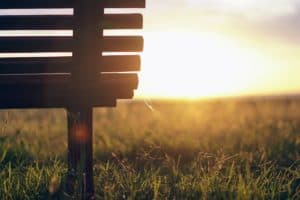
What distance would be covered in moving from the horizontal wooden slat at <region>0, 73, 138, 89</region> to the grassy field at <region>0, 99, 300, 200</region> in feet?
0.84

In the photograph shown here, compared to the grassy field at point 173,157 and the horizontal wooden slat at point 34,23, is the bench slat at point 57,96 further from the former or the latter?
the horizontal wooden slat at point 34,23

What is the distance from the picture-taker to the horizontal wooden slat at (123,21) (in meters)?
4.41

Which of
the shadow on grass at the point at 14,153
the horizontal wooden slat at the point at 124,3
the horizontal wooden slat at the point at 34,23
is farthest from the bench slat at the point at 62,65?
the shadow on grass at the point at 14,153

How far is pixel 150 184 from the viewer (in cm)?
425

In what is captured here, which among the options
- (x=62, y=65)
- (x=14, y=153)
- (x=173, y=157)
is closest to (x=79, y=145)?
(x=62, y=65)

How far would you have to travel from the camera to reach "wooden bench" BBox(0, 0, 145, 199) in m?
4.39

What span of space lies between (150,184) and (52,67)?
3.76ft

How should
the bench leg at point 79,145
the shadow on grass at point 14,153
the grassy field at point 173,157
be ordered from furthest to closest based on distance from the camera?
the shadow on grass at point 14,153, the bench leg at point 79,145, the grassy field at point 173,157

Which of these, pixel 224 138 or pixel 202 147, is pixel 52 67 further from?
pixel 224 138

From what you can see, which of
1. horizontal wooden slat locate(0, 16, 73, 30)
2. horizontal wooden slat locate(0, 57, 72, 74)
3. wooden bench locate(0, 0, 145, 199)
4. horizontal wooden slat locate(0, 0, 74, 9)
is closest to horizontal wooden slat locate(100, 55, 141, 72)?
wooden bench locate(0, 0, 145, 199)

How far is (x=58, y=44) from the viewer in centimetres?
443

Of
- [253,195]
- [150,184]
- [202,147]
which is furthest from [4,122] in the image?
[202,147]

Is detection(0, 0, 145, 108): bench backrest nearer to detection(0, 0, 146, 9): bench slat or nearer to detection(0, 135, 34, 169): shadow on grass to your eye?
detection(0, 0, 146, 9): bench slat

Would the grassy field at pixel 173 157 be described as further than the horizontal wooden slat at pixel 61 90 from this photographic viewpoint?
No
